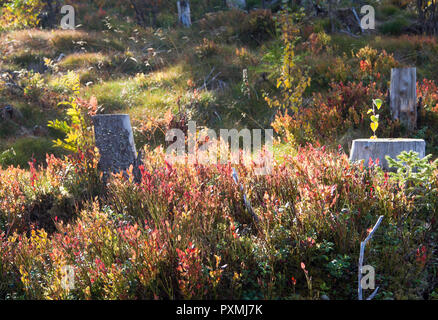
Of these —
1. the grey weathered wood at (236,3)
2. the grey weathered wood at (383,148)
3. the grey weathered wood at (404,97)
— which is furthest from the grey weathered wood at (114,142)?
the grey weathered wood at (236,3)

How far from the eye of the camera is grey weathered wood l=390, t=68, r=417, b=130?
6.16 metres

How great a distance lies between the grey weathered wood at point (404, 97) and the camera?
242 inches

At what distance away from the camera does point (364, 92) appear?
7.05 meters

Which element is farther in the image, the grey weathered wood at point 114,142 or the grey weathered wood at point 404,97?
the grey weathered wood at point 404,97

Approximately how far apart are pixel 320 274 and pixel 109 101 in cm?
780

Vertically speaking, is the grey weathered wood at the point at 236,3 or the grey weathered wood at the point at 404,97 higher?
the grey weathered wood at the point at 236,3

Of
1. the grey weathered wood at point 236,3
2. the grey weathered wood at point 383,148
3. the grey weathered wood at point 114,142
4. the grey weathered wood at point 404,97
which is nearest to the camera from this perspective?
the grey weathered wood at point 383,148

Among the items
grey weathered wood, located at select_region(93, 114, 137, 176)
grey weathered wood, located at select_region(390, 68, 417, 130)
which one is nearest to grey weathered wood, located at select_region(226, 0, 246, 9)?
grey weathered wood, located at select_region(390, 68, 417, 130)

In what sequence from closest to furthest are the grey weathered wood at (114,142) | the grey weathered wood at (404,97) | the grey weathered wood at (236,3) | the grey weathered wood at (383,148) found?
the grey weathered wood at (383,148), the grey weathered wood at (114,142), the grey weathered wood at (404,97), the grey weathered wood at (236,3)

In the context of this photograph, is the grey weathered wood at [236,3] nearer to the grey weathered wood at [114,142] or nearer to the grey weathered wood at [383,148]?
the grey weathered wood at [114,142]

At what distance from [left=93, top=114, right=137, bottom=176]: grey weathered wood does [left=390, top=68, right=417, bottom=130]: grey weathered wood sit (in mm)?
4685

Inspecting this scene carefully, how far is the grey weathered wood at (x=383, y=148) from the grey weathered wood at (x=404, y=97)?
2.42m

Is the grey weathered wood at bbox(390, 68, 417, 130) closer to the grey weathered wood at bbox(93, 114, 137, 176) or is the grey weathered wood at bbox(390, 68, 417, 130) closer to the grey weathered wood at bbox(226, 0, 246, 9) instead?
the grey weathered wood at bbox(93, 114, 137, 176)

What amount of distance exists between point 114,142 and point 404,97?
5.05m
